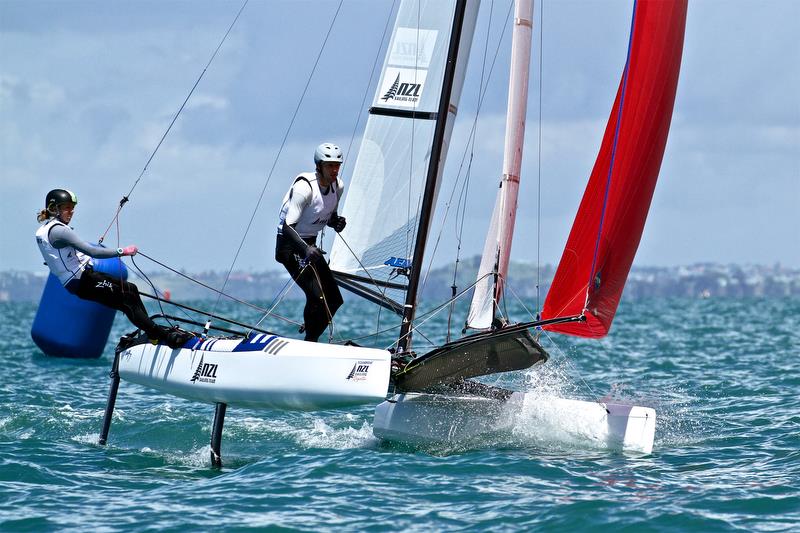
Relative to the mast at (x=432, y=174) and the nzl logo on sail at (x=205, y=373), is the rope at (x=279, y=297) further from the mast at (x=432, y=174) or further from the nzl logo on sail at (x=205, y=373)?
the mast at (x=432, y=174)

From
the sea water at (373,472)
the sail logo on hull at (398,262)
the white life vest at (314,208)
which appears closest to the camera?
the sea water at (373,472)

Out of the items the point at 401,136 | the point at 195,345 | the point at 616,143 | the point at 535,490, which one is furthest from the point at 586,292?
the point at 195,345

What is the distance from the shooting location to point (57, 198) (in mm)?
7484

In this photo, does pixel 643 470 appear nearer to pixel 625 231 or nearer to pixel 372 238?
pixel 625 231

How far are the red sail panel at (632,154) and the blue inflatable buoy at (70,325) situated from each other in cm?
845

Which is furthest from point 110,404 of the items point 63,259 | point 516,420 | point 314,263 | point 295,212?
point 516,420

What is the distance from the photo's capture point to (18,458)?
7.21 m

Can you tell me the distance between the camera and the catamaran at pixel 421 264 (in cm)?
691

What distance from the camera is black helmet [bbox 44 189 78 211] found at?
7.48m

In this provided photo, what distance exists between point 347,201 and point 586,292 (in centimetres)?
224

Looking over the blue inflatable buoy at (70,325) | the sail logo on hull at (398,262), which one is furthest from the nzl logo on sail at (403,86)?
the blue inflatable buoy at (70,325)

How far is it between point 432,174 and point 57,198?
2.56 metres

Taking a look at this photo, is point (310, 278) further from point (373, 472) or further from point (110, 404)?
point (110, 404)

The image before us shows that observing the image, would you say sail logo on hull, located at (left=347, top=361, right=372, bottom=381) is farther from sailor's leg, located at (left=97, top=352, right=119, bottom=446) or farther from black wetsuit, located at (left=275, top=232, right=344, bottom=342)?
sailor's leg, located at (left=97, top=352, right=119, bottom=446)
